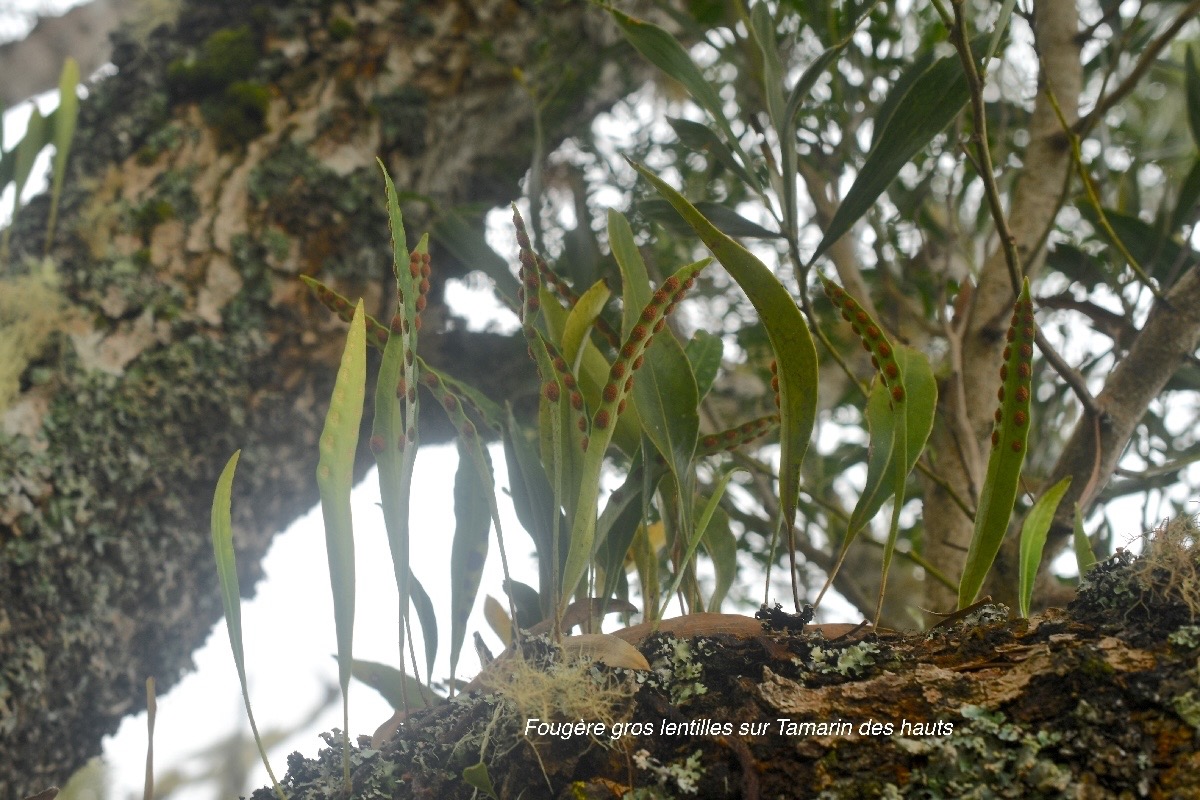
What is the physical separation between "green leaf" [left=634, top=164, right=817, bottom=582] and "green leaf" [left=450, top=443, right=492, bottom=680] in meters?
0.26

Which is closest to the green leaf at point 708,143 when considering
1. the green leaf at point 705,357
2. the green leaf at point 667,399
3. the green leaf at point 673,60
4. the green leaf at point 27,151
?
the green leaf at point 673,60

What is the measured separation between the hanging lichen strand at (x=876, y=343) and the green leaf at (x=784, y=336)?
0.08 metres

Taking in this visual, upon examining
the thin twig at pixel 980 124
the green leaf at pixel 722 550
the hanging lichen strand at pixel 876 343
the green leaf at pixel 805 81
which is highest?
the green leaf at pixel 805 81

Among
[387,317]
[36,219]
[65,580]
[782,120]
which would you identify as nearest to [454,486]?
[782,120]

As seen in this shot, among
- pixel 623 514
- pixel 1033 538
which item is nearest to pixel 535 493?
pixel 623 514

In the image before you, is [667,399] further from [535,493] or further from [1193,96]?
[1193,96]

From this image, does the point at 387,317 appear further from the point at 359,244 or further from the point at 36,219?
the point at 36,219

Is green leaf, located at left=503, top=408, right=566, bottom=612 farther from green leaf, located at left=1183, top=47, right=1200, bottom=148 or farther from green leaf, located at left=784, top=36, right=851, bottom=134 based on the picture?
green leaf, located at left=1183, top=47, right=1200, bottom=148

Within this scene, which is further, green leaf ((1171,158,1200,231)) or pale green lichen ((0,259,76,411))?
pale green lichen ((0,259,76,411))

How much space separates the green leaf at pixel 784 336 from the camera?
583 mm

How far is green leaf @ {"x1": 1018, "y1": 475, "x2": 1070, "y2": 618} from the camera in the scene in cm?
74

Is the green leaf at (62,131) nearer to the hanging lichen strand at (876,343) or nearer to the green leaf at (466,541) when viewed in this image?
the green leaf at (466,541)

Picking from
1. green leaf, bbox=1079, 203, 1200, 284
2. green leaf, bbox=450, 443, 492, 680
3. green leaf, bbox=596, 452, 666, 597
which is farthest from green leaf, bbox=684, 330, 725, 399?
green leaf, bbox=1079, 203, 1200, 284

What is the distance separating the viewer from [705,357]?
0.85 meters
